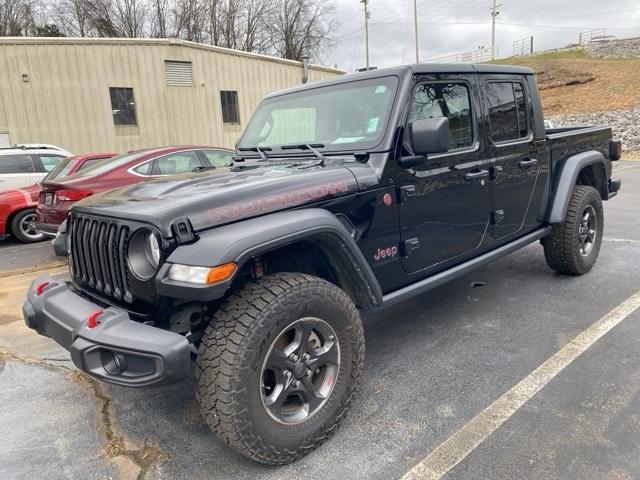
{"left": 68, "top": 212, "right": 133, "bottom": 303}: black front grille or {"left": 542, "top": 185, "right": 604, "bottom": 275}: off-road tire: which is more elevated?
{"left": 68, "top": 212, "right": 133, "bottom": 303}: black front grille

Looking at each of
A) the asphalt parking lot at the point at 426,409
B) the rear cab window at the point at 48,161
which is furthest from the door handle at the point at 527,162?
the rear cab window at the point at 48,161

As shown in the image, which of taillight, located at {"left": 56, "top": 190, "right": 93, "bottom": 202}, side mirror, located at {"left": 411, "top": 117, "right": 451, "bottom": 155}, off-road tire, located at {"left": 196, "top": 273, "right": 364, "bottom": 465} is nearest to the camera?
off-road tire, located at {"left": 196, "top": 273, "right": 364, "bottom": 465}

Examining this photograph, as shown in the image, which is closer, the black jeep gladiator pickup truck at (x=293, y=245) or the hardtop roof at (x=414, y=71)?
the black jeep gladiator pickup truck at (x=293, y=245)

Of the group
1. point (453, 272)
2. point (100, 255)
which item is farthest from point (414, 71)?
point (100, 255)

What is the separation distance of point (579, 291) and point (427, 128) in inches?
105

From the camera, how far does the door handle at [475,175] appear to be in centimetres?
345

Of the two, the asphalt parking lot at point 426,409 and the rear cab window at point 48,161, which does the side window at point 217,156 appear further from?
the asphalt parking lot at point 426,409

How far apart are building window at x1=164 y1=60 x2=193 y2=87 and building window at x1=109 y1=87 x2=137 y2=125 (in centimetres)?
142

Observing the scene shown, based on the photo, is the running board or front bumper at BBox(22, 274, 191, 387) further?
the running board

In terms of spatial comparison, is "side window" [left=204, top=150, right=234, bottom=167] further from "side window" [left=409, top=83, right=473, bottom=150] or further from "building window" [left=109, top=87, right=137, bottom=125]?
"building window" [left=109, top=87, right=137, bottom=125]

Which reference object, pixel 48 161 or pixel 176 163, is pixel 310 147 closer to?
pixel 176 163

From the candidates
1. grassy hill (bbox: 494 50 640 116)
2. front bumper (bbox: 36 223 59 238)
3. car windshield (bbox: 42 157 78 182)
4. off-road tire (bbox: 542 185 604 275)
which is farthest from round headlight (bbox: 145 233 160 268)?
grassy hill (bbox: 494 50 640 116)

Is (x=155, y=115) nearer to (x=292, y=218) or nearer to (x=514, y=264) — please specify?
(x=514, y=264)

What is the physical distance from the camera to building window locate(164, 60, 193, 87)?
17.1m
